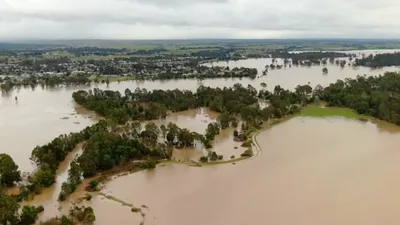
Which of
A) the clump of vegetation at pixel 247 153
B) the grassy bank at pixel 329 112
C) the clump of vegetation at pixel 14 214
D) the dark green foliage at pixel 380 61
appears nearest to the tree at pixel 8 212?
the clump of vegetation at pixel 14 214

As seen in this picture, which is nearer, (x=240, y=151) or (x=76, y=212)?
(x=76, y=212)

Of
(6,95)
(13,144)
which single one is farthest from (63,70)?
(13,144)

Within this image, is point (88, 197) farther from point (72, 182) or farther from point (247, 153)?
point (247, 153)

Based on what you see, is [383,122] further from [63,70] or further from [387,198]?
[63,70]

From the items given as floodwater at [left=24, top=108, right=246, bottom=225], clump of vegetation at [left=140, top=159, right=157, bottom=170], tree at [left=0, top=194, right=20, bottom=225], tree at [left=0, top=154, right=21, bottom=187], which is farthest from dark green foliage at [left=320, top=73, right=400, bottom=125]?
tree at [left=0, top=194, right=20, bottom=225]

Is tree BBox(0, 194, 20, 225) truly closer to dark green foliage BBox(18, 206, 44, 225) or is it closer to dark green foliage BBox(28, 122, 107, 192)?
dark green foliage BBox(18, 206, 44, 225)

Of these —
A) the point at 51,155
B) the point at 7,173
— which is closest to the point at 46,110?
the point at 51,155

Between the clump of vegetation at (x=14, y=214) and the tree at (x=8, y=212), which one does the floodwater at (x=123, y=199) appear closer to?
the clump of vegetation at (x=14, y=214)
